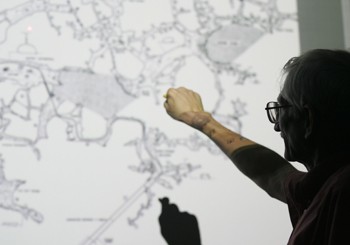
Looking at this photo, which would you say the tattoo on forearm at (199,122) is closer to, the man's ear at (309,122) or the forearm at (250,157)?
the forearm at (250,157)

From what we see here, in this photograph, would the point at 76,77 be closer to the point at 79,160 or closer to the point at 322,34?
the point at 79,160

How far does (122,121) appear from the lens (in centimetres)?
93

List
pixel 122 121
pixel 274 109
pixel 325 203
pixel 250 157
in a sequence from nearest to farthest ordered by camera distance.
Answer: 1. pixel 325 203
2. pixel 274 109
3. pixel 250 157
4. pixel 122 121

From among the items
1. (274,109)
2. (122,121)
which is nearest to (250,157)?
(274,109)

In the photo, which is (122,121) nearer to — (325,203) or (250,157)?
(250,157)

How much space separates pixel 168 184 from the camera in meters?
0.93

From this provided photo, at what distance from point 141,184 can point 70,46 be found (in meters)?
0.37

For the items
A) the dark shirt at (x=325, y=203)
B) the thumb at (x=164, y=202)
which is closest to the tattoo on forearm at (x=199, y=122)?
the thumb at (x=164, y=202)

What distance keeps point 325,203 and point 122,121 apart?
1.76ft

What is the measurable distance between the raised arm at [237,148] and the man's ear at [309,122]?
0.63ft

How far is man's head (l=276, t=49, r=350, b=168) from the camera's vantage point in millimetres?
560

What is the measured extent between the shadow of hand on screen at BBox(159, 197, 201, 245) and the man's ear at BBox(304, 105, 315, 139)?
0.41 meters

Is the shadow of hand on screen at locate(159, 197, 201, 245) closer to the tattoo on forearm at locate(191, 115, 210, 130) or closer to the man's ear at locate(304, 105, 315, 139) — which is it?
the tattoo on forearm at locate(191, 115, 210, 130)

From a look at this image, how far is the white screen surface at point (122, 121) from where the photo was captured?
875 millimetres
